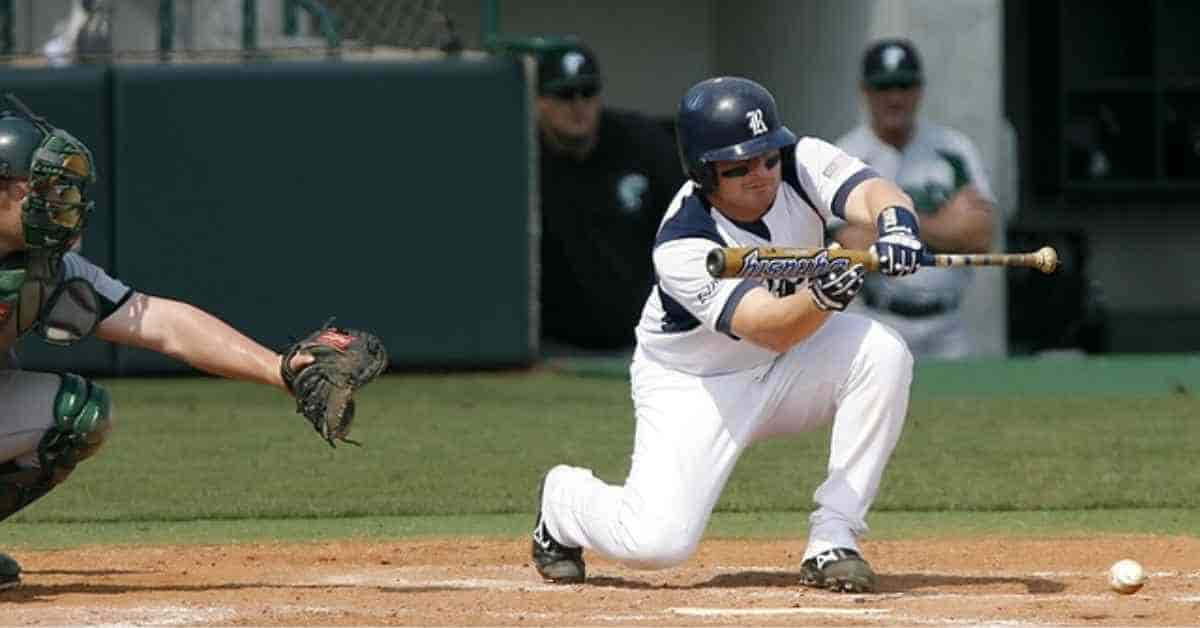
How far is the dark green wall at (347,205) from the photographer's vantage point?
1234 centimetres

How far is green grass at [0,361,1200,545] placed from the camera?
7777 mm

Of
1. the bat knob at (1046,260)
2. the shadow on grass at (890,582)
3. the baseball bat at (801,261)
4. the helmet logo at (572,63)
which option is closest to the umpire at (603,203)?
the helmet logo at (572,63)

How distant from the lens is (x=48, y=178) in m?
5.75

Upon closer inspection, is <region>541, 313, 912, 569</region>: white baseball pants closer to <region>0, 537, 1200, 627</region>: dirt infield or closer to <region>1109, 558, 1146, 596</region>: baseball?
<region>0, 537, 1200, 627</region>: dirt infield

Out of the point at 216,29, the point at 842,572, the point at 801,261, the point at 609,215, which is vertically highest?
the point at 216,29

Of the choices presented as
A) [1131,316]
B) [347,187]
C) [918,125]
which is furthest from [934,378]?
[1131,316]

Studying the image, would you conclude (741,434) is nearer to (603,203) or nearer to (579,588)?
(579,588)

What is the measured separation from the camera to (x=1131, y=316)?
15859 millimetres

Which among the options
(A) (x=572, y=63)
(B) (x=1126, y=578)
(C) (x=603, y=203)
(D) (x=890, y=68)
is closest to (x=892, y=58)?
(D) (x=890, y=68)

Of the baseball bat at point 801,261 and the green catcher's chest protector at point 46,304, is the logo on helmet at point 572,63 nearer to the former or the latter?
the green catcher's chest protector at point 46,304

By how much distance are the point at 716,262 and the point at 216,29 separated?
7880 mm

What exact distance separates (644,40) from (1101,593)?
11.5 metres

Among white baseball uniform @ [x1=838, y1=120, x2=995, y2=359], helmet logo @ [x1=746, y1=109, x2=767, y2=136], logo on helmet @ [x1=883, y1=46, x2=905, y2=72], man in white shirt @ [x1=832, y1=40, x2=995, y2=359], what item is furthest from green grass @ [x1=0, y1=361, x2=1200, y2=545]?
helmet logo @ [x1=746, y1=109, x2=767, y2=136]

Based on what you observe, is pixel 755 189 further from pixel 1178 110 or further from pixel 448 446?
pixel 1178 110
